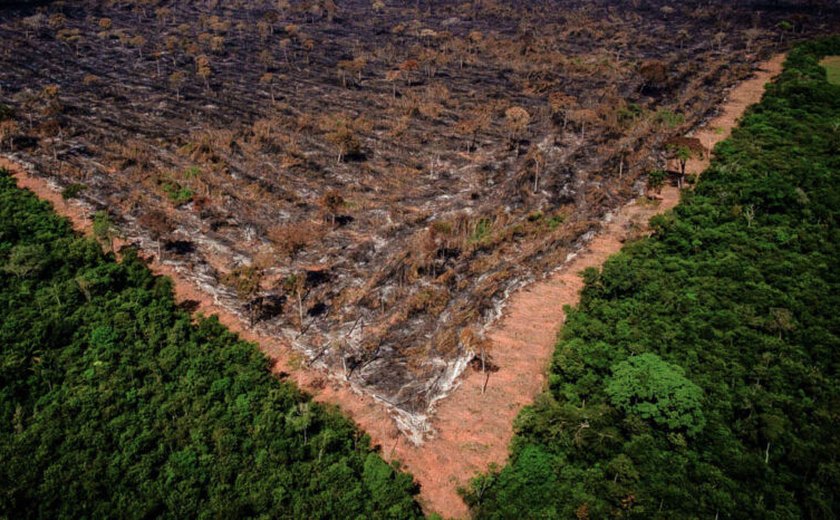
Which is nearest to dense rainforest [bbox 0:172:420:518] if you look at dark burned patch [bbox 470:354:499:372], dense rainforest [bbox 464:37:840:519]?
dense rainforest [bbox 464:37:840:519]

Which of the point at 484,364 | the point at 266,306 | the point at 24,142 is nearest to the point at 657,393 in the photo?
the point at 484,364

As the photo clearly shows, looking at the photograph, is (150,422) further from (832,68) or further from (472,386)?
(832,68)

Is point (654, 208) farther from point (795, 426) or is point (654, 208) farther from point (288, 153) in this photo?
point (288, 153)

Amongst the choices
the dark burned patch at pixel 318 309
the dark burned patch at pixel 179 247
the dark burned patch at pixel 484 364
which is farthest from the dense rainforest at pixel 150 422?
the dark burned patch at pixel 484 364

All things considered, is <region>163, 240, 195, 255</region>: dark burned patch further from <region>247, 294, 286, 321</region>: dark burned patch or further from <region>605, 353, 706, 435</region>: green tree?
<region>605, 353, 706, 435</region>: green tree

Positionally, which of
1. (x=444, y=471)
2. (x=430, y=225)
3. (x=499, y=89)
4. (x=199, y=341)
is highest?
(x=499, y=89)

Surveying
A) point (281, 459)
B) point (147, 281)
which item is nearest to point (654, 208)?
point (281, 459)
